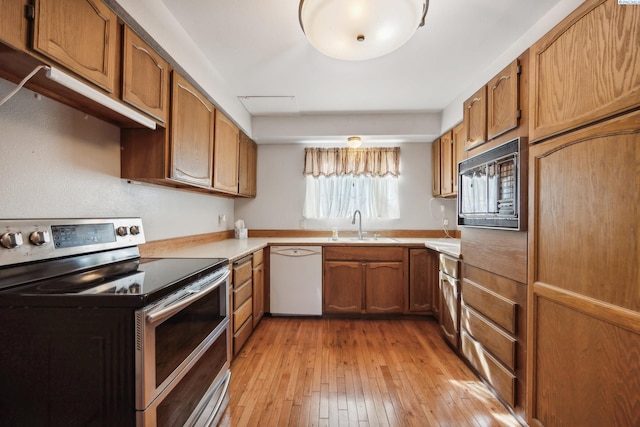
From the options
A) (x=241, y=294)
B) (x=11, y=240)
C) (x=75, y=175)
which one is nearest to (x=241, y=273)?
(x=241, y=294)

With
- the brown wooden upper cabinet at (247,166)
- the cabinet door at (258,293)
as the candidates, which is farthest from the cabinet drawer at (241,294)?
the brown wooden upper cabinet at (247,166)

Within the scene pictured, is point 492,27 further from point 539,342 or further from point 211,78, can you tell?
point 211,78

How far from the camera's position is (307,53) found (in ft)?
6.60

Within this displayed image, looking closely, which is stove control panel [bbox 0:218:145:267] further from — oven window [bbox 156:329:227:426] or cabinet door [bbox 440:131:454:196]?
cabinet door [bbox 440:131:454:196]

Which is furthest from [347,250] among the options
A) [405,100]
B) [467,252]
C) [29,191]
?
[29,191]

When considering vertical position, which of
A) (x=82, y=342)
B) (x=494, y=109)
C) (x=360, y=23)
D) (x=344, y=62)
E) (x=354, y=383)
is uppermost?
(x=344, y=62)

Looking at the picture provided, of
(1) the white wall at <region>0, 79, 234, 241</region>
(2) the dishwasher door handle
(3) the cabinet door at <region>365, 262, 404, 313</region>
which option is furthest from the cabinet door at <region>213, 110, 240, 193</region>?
(3) the cabinet door at <region>365, 262, 404, 313</region>

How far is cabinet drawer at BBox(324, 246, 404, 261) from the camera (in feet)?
9.77

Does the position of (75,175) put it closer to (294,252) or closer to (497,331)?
(294,252)

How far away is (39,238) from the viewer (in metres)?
1.13

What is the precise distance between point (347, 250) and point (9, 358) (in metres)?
2.50

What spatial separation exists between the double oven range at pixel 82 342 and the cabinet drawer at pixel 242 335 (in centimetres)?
92

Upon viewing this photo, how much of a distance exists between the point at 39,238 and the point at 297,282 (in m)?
2.18

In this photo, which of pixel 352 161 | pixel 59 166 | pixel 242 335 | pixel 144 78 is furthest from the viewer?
pixel 352 161
